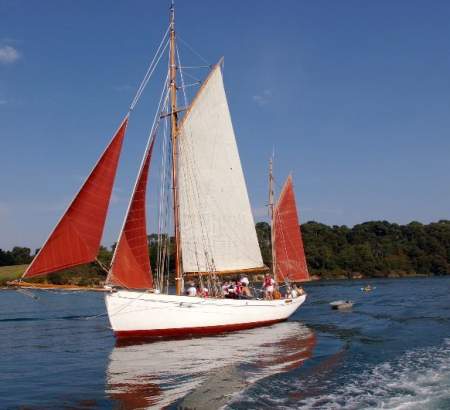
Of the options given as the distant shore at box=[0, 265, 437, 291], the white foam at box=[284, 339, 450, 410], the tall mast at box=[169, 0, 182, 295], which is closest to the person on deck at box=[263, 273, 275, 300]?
the tall mast at box=[169, 0, 182, 295]

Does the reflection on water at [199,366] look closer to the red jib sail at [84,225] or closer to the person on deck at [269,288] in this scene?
the person on deck at [269,288]

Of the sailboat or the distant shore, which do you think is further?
the distant shore

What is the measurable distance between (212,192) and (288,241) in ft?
39.0

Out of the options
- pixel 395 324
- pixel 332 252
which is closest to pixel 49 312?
pixel 395 324

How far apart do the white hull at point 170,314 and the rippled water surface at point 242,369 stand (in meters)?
0.96

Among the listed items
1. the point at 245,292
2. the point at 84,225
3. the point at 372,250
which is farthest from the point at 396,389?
the point at 372,250

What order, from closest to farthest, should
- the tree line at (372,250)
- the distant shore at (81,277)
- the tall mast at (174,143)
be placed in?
the tall mast at (174,143), the distant shore at (81,277), the tree line at (372,250)

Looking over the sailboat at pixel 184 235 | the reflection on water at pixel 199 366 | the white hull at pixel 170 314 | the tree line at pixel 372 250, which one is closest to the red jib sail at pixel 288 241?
the sailboat at pixel 184 235

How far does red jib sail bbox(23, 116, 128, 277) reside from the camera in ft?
75.5

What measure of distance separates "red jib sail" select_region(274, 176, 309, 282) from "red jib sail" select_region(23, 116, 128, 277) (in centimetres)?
1945

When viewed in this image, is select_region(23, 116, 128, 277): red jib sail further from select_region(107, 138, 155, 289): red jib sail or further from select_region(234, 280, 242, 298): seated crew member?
select_region(234, 280, 242, 298): seated crew member

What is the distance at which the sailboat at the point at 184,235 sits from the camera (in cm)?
2438

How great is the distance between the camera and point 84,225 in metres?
24.1

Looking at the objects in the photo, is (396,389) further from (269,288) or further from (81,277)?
(81,277)
